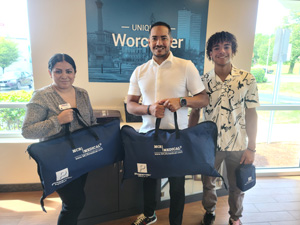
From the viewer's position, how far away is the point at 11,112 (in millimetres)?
2475

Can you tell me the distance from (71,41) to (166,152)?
171 cm

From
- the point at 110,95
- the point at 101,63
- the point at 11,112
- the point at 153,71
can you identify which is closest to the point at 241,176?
the point at 153,71

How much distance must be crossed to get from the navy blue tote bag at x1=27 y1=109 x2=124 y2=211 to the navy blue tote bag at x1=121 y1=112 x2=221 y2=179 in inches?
3.5

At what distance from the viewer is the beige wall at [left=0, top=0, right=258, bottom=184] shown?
2.16 metres

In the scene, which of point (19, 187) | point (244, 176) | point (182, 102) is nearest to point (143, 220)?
point (244, 176)

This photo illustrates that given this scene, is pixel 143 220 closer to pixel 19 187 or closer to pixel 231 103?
pixel 231 103

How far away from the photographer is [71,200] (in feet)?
4.23

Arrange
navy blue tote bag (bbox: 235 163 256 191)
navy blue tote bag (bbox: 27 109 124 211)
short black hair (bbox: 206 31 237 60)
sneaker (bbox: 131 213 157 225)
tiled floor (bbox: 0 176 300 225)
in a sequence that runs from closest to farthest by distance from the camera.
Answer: navy blue tote bag (bbox: 27 109 124 211) < short black hair (bbox: 206 31 237 60) < navy blue tote bag (bbox: 235 163 256 191) < sneaker (bbox: 131 213 157 225) < tiled floor (bbox: 0 176 300 225)

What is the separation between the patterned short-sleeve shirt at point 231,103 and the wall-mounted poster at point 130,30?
1.02 meters

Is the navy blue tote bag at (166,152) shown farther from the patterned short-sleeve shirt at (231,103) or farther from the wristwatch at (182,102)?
the patterned short-sleeve shirt at (231,103)

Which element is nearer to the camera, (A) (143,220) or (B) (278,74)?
(A) (143,220)

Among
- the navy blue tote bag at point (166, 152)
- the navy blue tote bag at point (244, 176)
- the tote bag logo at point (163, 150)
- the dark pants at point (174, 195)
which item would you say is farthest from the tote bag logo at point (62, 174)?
the navy blue tote bag at point (244, 176)

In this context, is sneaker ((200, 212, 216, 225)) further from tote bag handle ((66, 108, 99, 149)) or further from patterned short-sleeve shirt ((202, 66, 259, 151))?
tote bag handle ((66, 108, 99, 149))

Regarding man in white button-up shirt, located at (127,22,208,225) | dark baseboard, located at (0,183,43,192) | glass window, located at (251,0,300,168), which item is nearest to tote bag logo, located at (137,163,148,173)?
man in white button-up shirt, located at (127,22,208,225)
